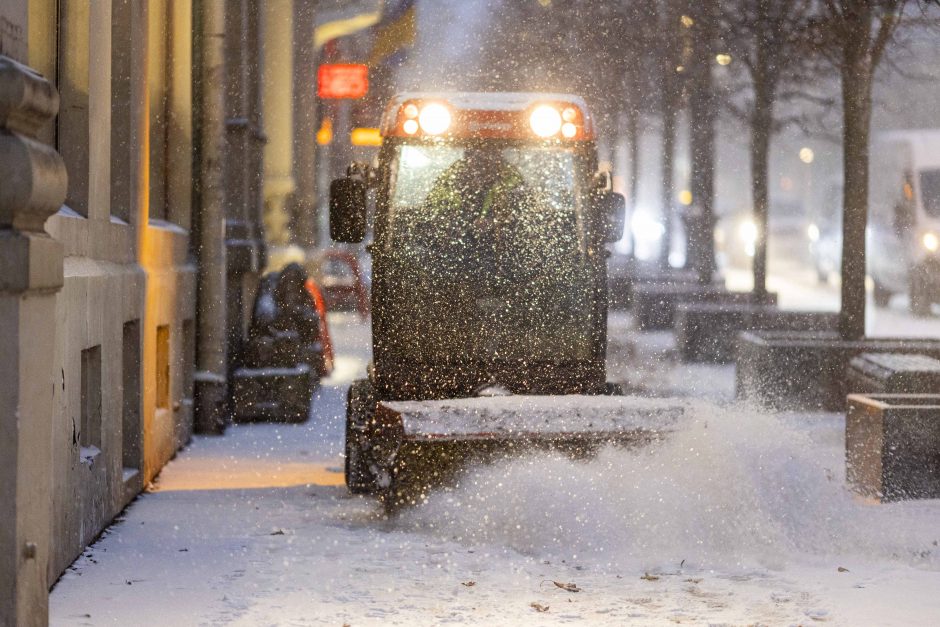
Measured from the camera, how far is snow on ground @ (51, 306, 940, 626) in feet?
23.1

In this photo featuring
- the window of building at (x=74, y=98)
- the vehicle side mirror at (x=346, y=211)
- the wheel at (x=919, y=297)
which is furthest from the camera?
the wheel at (x=919, y=297)

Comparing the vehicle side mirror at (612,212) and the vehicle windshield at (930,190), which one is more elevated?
the vehicle windshield at (930,190)

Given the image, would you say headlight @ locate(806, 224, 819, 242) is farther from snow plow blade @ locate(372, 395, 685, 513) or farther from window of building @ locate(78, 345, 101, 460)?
window of building @ locate(78, 345, 101, 460)

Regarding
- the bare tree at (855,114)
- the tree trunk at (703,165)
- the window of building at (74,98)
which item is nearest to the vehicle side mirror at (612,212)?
the window of building at (74,98)

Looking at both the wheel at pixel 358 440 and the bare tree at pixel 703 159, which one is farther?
the bare tree at pixel 703 159

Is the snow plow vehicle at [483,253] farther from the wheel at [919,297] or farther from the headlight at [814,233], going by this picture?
the headlight at [814,233]

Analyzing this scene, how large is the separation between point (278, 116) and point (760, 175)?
1036 cm

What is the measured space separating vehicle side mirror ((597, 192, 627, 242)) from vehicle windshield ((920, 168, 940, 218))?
20.4 meters

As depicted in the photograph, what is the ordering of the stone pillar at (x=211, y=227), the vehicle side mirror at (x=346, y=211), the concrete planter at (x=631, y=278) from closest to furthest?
the vehicle side mirror at (x=346, y=211), the stone pillar at (x=211, y=227), the concrete planter at (x=631, y=278)

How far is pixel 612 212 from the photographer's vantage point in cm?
1017

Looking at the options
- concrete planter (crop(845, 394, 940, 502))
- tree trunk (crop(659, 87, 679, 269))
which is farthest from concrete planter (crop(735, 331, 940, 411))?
tree trunk (crop(659, 87, 679, 269))

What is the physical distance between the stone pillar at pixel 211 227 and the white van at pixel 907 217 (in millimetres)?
17350

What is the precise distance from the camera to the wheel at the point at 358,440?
33.3 feet

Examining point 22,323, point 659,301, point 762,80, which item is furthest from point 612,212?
point 659,301
